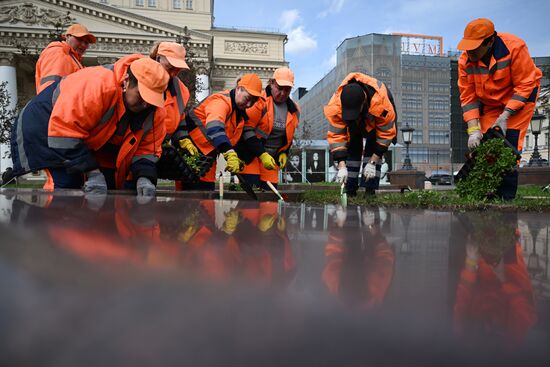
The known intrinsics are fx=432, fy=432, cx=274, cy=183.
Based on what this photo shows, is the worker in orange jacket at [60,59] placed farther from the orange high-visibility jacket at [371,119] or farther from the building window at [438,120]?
the building window at [438,120]

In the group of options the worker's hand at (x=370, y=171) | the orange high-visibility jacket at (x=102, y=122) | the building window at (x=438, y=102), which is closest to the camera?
the orange high-visibility jacket at (x=102, y=122)

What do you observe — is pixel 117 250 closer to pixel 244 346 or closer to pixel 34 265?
pixel 34 265

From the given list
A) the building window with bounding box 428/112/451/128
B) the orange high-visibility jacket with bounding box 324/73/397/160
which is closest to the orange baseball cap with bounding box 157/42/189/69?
the orange high-visibility jacket with bounding box 324/73/397/160

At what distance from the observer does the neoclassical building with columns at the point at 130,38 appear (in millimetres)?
24266

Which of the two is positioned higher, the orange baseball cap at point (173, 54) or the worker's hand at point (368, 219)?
the orange baseball cap at point (173, 54)

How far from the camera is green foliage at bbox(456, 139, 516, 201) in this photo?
2977mm

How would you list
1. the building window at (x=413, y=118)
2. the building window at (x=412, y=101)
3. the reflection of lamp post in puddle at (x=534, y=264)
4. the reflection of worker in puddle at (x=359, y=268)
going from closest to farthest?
the reflection of worker in puddle at (x=359, y=268), the reflection of lamp post in puddle at (x=534, y=264), the building window at (x=412, y=101), the building window at (x=413, y=118)

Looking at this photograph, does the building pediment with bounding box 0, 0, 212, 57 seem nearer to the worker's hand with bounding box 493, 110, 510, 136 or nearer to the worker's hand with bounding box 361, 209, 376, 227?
the worker's hand with bounding box 493, 110, 510, 136

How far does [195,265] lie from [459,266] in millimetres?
416

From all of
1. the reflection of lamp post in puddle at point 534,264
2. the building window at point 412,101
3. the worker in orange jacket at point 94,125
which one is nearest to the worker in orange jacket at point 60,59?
the worker in orange jacket at point 94,125

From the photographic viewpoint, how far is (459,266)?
686 millimetres

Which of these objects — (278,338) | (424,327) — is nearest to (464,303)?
(424,327)

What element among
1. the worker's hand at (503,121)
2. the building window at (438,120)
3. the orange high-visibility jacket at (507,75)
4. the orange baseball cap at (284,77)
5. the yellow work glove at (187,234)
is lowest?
the yellow work glove at (187,234)

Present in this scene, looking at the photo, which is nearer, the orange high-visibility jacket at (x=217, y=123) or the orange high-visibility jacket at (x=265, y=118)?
the orange high-visibility jacket at (x=217, y=123)
